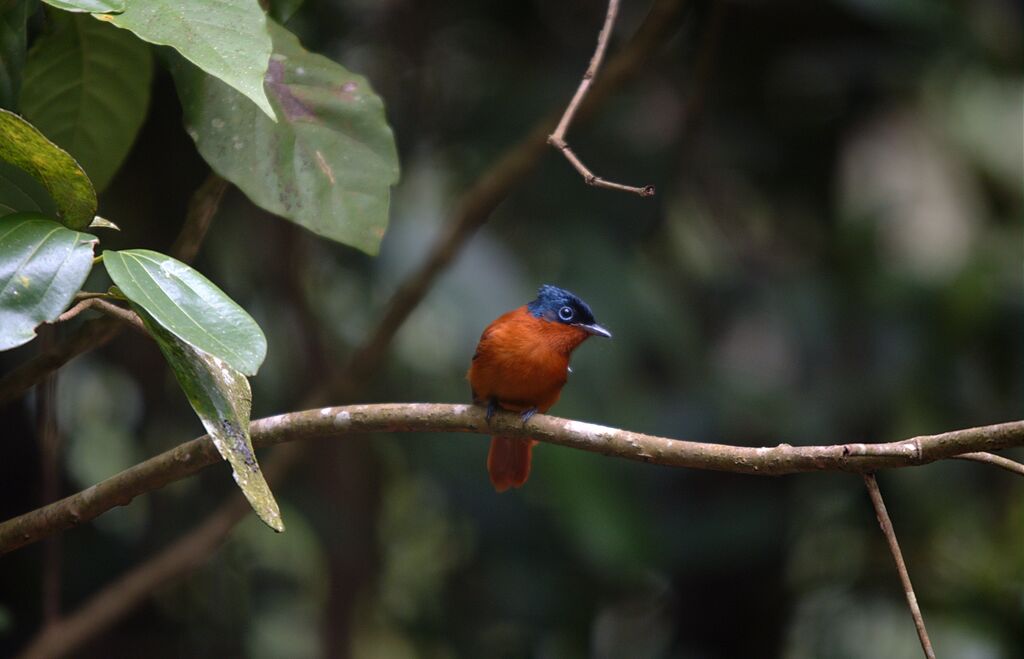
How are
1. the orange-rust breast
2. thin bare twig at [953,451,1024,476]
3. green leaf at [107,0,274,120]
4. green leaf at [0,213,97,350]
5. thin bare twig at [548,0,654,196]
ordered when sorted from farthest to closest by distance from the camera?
the orange-rust breast, thin bare twig at [548,0,654,196], green leaf at [107,0,274,120], thin bare twig at [953,451,1024,476], green leaf at [0,213,97,350]

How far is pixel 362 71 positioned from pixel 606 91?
1.39 metres

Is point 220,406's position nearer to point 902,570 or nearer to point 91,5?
point 91,5

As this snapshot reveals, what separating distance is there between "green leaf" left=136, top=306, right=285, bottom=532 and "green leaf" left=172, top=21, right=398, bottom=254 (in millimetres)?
463

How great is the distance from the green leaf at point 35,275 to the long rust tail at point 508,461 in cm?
156

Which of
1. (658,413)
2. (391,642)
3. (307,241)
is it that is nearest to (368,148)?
(307,241)

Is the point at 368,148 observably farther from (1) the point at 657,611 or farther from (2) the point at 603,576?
(1) the point at 657,611

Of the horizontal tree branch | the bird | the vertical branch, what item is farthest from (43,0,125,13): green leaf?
the bird

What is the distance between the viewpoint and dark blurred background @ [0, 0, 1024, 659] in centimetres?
398

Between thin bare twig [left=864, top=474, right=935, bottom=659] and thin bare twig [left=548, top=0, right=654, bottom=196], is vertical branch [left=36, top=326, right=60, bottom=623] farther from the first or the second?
thin bare twig [left=864, top=474, right=935, bottom=659]

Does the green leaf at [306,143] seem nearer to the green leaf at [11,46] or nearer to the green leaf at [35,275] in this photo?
the green leaf at [11,46]

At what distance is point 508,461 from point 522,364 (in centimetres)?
29

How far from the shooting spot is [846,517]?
14.5 ft

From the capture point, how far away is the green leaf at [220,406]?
4.77 feet

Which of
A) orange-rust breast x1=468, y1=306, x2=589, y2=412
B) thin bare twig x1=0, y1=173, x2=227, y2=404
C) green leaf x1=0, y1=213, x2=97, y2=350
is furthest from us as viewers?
orange-rust breast x1=468, y1=306, x2=589, y2=412
